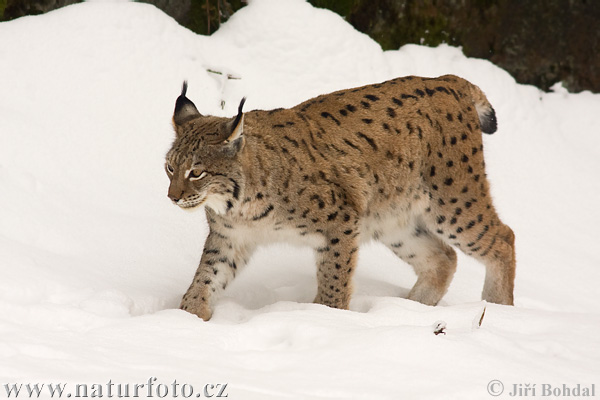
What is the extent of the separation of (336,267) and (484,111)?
70.1 inches

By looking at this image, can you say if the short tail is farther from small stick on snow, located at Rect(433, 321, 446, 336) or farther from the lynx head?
small stick on snow, located at Rect(433, 321, 446, 336)

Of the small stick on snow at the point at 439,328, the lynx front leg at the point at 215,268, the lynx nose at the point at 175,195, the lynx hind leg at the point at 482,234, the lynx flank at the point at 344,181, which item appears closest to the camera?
the small stick on snow at the point at 439,328

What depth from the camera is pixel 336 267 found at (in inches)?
206

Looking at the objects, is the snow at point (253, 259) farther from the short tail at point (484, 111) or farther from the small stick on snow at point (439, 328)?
the short tail at point (484, 111)

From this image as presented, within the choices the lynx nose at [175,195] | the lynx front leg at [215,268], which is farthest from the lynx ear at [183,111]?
the lynx front leg at [215,268]

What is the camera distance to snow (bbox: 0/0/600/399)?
3771 mm

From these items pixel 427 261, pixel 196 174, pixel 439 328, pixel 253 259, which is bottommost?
pixel 253 259

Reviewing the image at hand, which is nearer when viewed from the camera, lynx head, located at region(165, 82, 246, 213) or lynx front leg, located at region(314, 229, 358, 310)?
lynx head, located at region(165, 82, 246, 213)

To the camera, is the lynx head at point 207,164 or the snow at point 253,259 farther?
the lynx head at point 207,164

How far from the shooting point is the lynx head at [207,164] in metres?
4.79

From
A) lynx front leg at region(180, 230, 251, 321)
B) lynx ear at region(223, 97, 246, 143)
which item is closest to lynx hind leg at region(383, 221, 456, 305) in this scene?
lynx front leg at region(180, 230, 251, 321)

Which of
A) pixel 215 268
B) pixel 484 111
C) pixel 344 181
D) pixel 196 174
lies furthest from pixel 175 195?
pixel 484 111

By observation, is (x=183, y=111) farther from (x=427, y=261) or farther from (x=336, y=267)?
(x=427, y=261)

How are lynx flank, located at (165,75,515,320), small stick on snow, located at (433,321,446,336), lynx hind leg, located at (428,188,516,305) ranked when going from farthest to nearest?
lynx hind leg, located at (428,188,516,305)
lynx flank, located at (165,75,515,320)
small stick on snow, located at (433,321,446,336)
